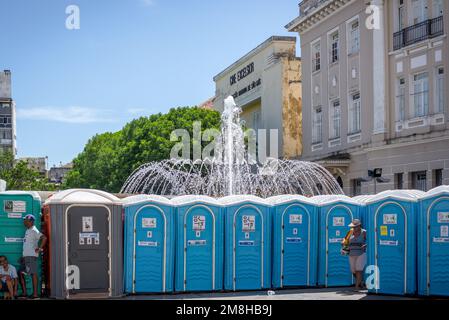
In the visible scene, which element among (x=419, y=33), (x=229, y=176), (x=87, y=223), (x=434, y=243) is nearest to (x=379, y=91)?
(x=419, y=33)

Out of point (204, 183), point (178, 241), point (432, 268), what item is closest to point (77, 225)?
point (178, 241)

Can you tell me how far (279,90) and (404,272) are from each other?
3207cm

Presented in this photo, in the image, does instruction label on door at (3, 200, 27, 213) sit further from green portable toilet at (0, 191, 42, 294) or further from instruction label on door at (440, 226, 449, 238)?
instruction label on door at (440, 226, 449, 238)

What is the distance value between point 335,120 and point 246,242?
21.0 m

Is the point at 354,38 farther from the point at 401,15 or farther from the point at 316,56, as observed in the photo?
the point at 316,56

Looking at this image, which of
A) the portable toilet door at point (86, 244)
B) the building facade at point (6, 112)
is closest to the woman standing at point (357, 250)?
the portable toilet door at point (86, 244)

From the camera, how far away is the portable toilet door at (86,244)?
1546cm

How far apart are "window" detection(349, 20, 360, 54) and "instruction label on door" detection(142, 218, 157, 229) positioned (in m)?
20.2

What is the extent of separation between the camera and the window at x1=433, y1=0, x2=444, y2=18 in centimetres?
2848

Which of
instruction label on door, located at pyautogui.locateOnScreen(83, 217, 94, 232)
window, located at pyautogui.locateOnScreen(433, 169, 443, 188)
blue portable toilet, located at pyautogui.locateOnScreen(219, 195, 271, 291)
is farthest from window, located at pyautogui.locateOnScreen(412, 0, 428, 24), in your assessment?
instruction label on door, located at pyautogui.locateOnScreen(83, 217, 94, 232)

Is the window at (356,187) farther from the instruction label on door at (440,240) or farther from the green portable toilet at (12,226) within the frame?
the green portable toilet at (12,226)

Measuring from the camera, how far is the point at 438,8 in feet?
94.0

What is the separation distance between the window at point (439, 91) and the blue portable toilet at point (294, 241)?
1257 centimetres

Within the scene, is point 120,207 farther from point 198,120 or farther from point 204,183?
point 198,120
